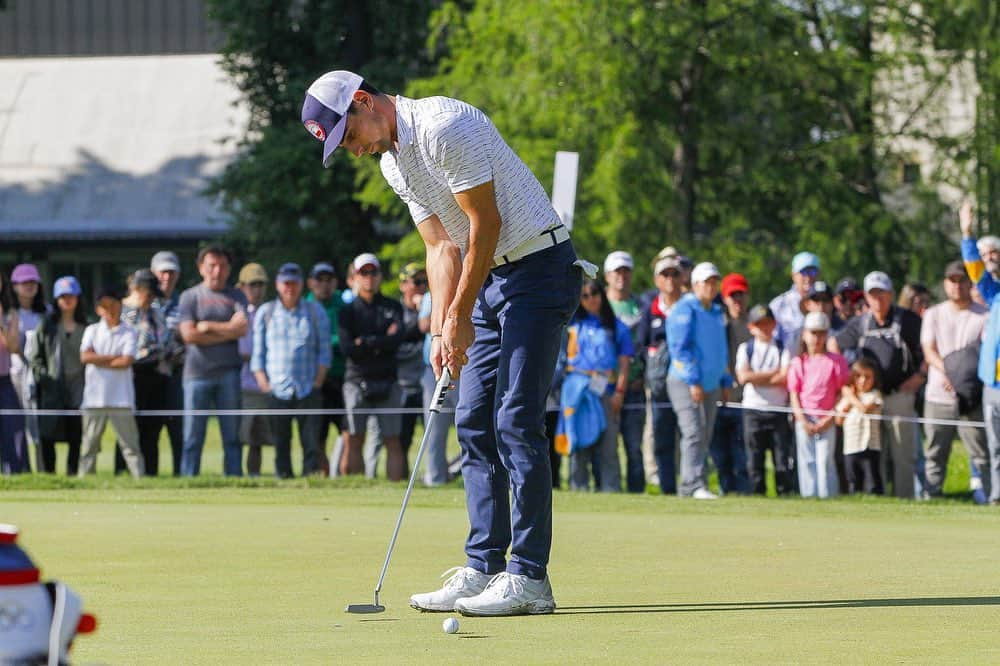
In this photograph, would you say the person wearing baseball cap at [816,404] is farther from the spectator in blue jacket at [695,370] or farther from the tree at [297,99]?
the tree at [297,99]

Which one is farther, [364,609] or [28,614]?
[364,609]

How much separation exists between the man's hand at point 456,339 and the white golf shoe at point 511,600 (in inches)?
28.7

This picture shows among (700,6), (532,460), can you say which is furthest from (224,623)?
(700,6)

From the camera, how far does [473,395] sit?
6.57m

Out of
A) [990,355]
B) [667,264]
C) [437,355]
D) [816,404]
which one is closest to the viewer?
[437,355]

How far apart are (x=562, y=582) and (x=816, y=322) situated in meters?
7.62

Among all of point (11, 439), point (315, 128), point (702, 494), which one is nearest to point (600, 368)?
point (702, 494)

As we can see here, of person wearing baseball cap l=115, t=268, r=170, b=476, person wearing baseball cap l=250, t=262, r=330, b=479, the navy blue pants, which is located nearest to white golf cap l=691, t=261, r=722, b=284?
person wearing baseball cap l=250, t=262, r=330, b=479

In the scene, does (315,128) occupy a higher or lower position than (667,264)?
higher

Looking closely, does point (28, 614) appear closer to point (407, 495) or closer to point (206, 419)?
point (407, 495)

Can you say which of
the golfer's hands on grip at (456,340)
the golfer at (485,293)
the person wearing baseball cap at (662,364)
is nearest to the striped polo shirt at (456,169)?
the golfer at (485,293)

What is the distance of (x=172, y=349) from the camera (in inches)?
603

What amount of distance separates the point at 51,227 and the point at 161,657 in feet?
113

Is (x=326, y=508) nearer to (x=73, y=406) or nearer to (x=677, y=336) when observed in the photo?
(x=677, y=336)
